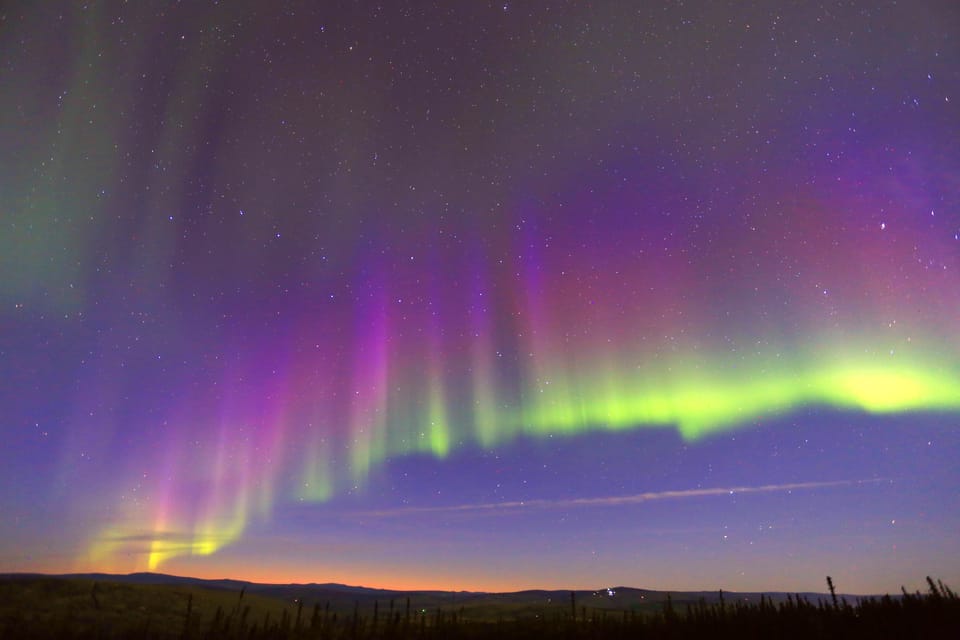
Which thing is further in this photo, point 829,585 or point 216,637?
point 829,585

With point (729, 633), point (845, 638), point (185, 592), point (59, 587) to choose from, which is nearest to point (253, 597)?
point (185, 592)

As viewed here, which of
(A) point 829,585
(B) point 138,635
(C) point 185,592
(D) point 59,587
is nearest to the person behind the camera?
(B) point 138,635

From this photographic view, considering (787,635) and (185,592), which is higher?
(185,592)

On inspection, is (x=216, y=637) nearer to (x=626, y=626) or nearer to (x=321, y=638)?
(x=321, y=638)

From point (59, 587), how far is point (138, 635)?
535 inches

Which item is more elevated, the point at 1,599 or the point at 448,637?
the point at 1,599

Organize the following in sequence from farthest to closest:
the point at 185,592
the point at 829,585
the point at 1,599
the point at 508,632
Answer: the point at 829,585 < the point at 185,592 < the point at 508,632 < the point at 1,599

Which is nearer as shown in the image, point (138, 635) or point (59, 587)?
point (138, 635)

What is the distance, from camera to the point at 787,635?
45.3 m

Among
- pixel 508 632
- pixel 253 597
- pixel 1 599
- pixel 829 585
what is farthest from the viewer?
pixel 253 597

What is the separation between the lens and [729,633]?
159ft

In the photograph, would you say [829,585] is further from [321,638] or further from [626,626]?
[321,638]

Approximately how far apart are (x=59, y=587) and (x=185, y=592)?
1261 cm

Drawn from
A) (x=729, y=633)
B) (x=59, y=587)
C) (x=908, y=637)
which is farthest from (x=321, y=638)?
(x=908, y=637)
